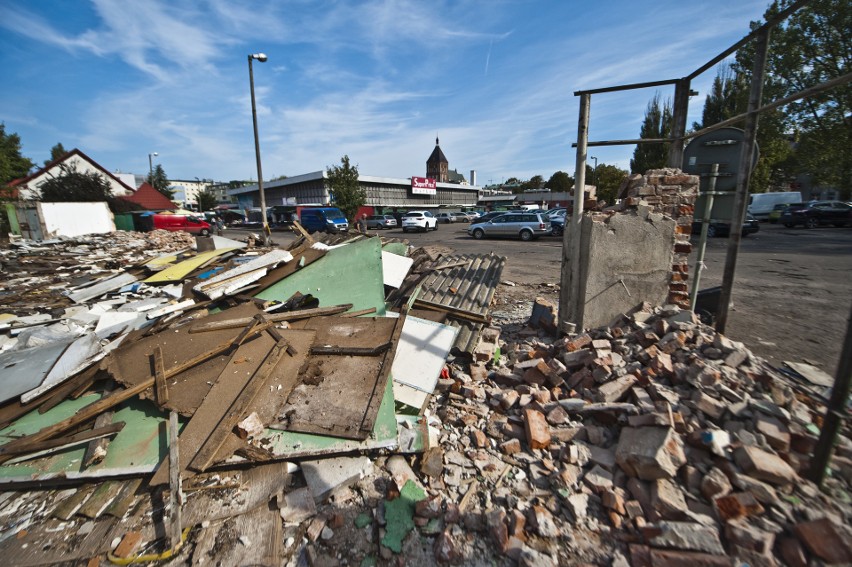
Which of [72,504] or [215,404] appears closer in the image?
[72,504]

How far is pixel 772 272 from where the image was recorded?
8938 mm

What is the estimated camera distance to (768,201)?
2464cm

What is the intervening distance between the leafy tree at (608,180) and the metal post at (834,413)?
4185 cm

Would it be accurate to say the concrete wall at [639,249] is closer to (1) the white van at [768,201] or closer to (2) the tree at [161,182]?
(1) the white van at [768,201]

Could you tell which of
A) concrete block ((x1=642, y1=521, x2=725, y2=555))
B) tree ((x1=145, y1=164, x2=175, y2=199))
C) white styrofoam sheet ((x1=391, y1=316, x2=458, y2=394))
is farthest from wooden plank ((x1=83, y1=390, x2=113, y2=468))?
tree ((x1=145, y1=164, x2=175, y2=199))

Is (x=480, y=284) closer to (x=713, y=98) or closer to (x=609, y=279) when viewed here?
(x=609, y=279)

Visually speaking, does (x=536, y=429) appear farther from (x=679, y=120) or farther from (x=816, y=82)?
(x=816, y=82)

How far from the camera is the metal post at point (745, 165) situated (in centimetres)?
305

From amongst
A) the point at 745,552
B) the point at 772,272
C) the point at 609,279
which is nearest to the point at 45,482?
the point at 745,552

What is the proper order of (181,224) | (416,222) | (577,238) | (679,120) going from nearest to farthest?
1. (577,238)
2. (679,120)
3. (181,224)
4. (416,222)

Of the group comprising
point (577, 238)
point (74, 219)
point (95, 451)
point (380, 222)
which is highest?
point (577, 238)

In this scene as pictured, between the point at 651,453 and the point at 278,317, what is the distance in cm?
354

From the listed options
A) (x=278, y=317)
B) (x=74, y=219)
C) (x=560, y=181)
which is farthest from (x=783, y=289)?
(x=560, y=181)

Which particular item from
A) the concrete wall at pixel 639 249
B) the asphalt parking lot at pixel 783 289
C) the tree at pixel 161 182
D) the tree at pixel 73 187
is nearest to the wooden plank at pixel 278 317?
the concrete wall at pixel 639 249
